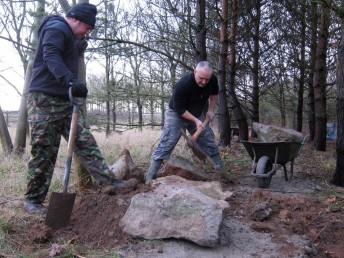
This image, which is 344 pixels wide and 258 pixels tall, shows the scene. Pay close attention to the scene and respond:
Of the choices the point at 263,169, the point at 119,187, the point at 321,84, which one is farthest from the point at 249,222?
the point at 321,84

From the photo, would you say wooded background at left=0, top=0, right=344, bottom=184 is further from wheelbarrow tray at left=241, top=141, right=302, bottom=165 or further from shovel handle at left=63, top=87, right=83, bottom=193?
shovel handle at left=63, top=87, right=83, bottom=193

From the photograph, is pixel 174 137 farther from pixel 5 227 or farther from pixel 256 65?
pixel 256 65

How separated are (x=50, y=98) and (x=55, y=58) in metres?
0.41

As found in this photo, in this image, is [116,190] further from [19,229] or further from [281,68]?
[281,68]

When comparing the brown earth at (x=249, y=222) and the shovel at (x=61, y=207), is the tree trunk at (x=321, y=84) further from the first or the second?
the shovel at (x=61, y=207)

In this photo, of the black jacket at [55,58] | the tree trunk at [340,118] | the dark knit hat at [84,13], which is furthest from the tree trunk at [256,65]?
the black jacket at [55,58]

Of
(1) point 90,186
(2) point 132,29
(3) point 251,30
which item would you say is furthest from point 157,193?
(3) point 251,30

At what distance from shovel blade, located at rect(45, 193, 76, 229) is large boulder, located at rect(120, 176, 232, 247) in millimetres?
473

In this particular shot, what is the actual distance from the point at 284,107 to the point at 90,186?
11.9m

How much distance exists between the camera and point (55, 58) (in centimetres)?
373

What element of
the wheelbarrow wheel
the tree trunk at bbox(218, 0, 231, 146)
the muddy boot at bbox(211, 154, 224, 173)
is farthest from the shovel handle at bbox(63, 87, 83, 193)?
the tree trunk at bbox(218, 0, 231, 146)

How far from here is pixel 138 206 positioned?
378 centimetres

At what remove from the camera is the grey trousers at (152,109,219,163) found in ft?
17.2

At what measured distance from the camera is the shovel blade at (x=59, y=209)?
12.1 feet
